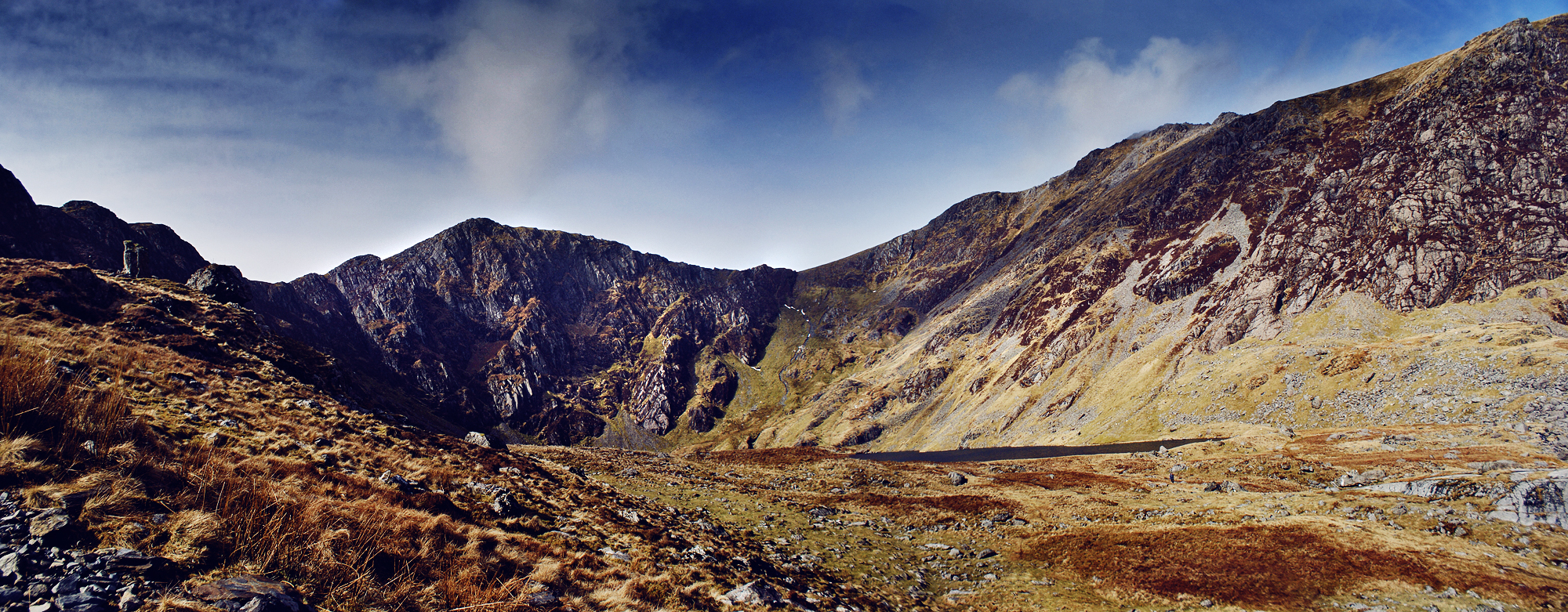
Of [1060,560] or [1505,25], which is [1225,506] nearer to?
[1060,560]

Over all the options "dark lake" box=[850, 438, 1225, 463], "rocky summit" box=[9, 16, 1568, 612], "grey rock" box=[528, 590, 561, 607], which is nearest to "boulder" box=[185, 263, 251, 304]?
"rocky summit" box=[9, 16, 1568, 612]

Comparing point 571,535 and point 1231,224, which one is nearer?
point 571,535

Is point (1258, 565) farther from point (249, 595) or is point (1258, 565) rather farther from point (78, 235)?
point (78, 235)

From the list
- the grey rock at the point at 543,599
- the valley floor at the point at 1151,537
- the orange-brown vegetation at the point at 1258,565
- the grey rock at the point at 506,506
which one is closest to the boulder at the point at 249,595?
the grey rock at the point at 543,599

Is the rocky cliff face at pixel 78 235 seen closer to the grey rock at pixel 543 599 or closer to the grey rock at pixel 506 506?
the grey rock at pixel 506 506

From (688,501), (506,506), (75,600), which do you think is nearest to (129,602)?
(75,600)

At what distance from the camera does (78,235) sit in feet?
459

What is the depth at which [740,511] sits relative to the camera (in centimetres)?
2966

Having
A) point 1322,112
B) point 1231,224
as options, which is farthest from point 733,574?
point 1322,112

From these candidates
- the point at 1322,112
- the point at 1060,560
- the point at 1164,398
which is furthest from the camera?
the point at 1322,112

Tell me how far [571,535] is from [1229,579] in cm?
2380

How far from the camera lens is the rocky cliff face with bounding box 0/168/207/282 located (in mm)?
119438

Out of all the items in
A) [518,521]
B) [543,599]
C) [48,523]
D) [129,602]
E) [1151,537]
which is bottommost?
[1151,537]

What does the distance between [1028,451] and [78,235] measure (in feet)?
843
